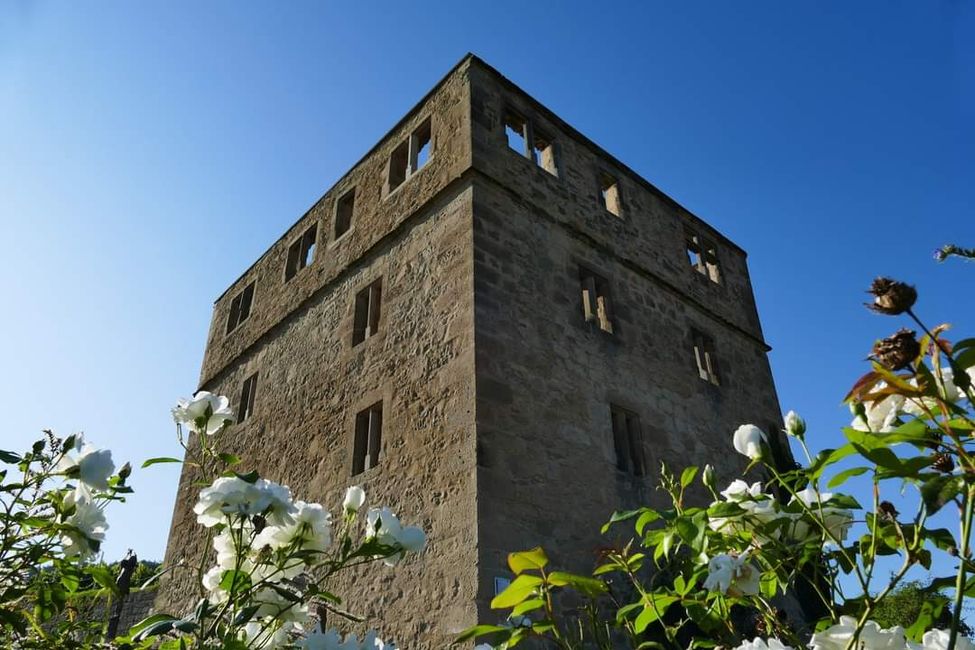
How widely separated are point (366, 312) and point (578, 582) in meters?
7.30

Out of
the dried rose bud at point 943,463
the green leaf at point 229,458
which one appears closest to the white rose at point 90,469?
the green leaf at point 229,458

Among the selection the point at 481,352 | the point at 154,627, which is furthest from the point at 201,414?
the point at 481,352

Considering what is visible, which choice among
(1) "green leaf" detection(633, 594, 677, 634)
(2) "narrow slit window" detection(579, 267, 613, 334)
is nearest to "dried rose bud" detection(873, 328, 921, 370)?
(1) "green leaf" detection(633, 594, 677, 634)

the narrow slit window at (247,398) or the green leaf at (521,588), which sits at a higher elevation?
the narrow slit window at (247,398)

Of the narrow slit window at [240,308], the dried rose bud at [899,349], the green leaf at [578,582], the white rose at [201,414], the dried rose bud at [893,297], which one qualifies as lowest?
the green leaf at [578,582]

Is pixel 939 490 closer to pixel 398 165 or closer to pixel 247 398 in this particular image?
pixel 398 165

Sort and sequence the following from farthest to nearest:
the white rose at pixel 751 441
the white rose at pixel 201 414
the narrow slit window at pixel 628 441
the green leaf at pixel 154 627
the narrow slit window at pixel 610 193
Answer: the narrow slit window at pixel 610 193, the narrow slit window at pixel 628 441, the white rose at pixel 201 414, the white rose at pixel 751 441, the green leaf at pixel 154 627

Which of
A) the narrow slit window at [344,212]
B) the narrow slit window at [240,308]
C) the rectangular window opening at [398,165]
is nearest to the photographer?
the rectangular window opening at [398,165]

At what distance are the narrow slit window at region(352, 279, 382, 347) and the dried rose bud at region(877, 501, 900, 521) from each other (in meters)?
7.13

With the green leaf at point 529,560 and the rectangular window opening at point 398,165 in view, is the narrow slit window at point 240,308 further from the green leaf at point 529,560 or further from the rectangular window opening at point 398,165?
the green leaf at point 529,560

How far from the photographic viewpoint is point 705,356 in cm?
1009

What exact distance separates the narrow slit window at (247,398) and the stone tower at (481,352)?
0.12ft

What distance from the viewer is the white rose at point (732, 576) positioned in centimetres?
158

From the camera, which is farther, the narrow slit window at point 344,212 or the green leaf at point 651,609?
the narrow slit window at point 344,212
